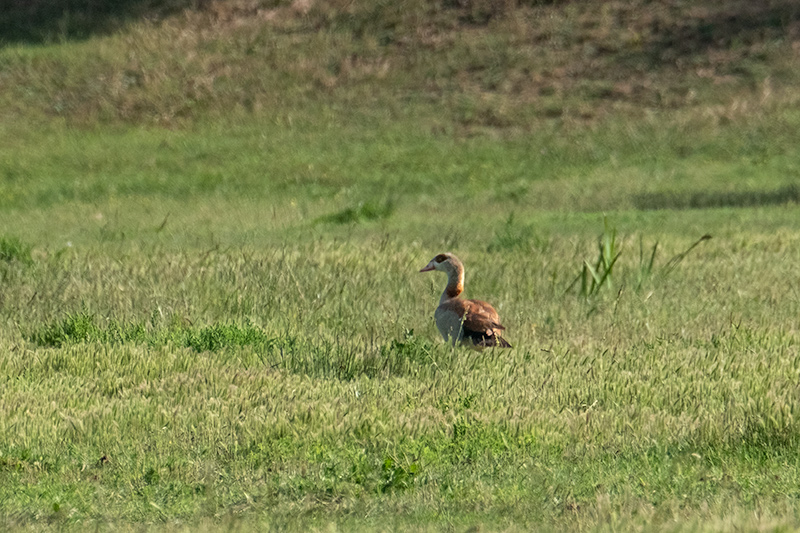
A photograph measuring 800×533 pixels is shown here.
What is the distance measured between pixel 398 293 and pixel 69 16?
96.5 ft

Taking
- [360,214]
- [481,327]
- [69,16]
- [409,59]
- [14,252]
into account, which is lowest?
[360,214]

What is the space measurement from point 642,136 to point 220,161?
10781 millimetres

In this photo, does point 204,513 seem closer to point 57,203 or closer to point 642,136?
point 57,203

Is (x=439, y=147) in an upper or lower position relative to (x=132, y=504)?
lower

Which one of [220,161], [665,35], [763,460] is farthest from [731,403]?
[665,35]

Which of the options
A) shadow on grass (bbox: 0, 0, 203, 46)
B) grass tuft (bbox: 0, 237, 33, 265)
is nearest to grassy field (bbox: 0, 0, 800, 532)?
grass tuft (bbox: 0, 237, 33, 265)

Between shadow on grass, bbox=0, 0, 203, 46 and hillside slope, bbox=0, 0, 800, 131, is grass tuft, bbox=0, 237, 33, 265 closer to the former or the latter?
hillside slope, bbox=0, 0, 800, 131

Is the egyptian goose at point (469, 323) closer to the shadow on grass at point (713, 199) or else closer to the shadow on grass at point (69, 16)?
the shadow on grass at point (713, 199)

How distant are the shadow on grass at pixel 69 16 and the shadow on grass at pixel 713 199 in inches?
781

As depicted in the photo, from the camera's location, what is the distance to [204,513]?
5820 millimetres

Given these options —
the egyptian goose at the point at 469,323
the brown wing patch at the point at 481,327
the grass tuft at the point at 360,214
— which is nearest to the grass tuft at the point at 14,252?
the egyptian goose at the point at 469,323

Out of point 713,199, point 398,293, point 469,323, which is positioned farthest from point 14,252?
point 713,199

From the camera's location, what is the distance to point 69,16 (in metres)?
38.2

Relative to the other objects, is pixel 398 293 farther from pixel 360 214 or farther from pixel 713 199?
pixel 713 199
